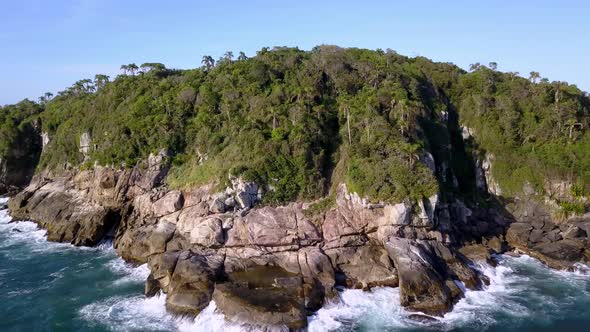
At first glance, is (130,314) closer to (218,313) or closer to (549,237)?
(218,313)

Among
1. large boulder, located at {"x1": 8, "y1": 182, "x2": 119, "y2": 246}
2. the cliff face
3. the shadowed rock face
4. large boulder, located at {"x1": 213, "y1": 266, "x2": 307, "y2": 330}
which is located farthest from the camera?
the cliff face

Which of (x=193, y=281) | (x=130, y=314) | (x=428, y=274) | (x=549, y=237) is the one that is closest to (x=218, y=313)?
(x=193, y=281)

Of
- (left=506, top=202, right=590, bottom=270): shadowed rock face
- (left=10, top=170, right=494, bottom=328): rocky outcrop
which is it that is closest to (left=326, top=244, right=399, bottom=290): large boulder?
(left=10, top=170, right=494, bottom=328): rocky outcrop

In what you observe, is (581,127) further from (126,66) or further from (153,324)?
(126,66)

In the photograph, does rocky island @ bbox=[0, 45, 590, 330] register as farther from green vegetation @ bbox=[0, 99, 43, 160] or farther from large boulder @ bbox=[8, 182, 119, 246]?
green vegetation @ bbox=[0, 99, 43, 160]

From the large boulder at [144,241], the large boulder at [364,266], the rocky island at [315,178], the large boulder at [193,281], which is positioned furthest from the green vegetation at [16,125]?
the large boulder at [364,266]
